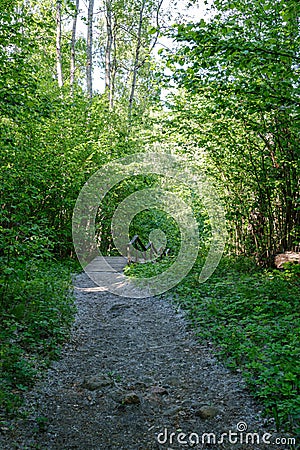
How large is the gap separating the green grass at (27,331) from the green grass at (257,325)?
2.07 metres

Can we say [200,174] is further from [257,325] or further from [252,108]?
[257,325]

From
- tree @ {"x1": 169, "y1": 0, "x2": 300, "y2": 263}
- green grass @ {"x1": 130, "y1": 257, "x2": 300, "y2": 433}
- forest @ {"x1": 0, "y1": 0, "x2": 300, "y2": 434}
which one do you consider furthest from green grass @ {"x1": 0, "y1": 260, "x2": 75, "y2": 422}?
tree @ {"x1": 169, "y1": 0, "x2": 300, "y2": 263}

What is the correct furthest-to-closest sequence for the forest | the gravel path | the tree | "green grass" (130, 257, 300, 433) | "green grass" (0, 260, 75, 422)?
Result: the tree, the forest, "green grass" (0, 260, 75, 422), "green grass" (130, 257, 300, 433), the gravel path

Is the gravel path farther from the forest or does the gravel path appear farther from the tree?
the tree

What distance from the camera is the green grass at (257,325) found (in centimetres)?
387

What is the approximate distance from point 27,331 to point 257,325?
3.04 metres

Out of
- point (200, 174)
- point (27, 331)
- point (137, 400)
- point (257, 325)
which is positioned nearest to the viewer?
point (137, 400)

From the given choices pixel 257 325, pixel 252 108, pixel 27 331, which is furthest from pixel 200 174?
pixel 27 331

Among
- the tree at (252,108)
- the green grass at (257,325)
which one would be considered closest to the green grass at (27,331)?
the green grass at (257,325)

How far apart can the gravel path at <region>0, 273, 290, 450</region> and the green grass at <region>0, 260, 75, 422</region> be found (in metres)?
0.17

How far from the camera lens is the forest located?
486 cm

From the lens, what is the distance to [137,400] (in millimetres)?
4172

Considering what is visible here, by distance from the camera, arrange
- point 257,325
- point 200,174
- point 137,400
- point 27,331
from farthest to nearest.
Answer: point 200,174 → point 257,325 → point 27,331 → point 137,400

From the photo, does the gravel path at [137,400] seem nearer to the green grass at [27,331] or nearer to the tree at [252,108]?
the green grass at [27,331]
